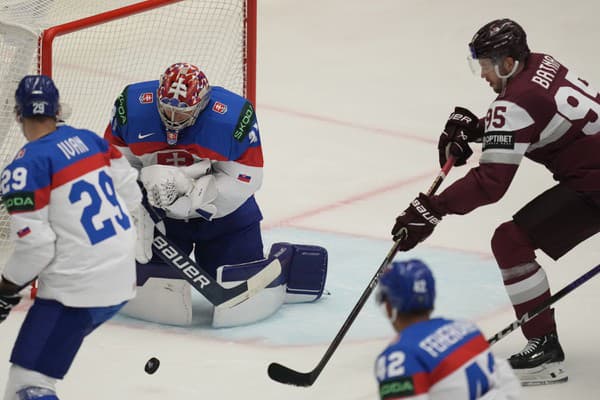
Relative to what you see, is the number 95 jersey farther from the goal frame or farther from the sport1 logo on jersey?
the goal frame

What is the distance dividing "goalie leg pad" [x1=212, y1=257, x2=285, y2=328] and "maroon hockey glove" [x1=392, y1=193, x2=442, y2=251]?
2.41 feet

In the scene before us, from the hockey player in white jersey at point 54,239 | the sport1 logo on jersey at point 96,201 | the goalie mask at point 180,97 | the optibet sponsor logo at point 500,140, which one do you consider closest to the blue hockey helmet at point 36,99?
the hockey player in white jersey at point 54,239

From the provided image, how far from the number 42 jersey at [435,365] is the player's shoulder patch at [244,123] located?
1.94 m

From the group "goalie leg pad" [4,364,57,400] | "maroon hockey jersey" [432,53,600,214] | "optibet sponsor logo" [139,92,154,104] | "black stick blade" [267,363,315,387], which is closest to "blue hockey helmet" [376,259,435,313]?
"goalie leg pad" [4,364,57,400]

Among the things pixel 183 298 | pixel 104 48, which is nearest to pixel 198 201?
pixel 183 298

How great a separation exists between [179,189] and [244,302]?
506 mm

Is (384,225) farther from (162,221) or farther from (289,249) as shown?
(162,221)

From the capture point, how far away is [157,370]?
13.5 feet

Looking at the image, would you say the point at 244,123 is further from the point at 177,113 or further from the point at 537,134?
the point at 537,134

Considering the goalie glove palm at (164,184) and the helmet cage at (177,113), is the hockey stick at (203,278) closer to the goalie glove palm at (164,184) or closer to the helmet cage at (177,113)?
the goalie glove palm at (164,184)

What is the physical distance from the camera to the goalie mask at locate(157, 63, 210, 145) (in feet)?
13.7

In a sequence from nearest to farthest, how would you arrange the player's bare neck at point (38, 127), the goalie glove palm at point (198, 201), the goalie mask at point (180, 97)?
1. the player's bare neck at point (38, 127)
2. the goalie mask at point (180, 97)
3. the goalie glove palm at point (198, 201)

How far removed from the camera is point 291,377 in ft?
12.5

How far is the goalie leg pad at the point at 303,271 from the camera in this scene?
4770mm
